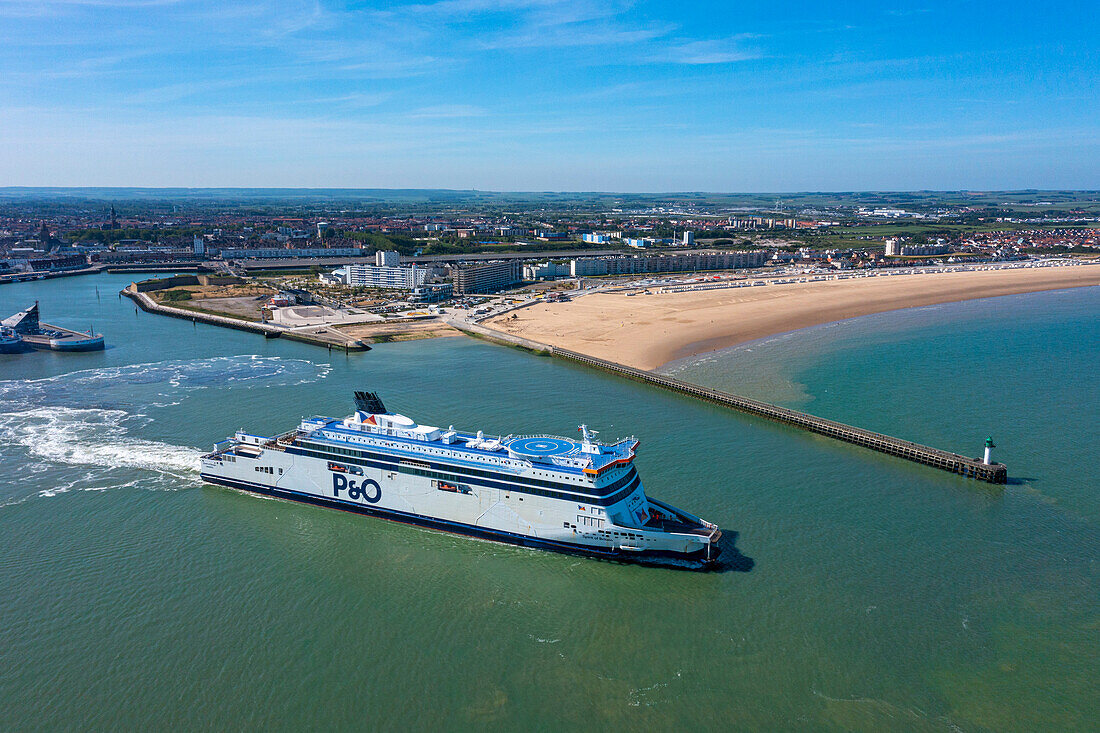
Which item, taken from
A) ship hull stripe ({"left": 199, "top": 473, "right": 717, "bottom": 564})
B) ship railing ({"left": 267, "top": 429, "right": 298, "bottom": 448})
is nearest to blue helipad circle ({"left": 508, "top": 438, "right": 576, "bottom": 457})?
ship hull stripe ({"left": 199, "top": 473, "right": 717, "bottom": 564})

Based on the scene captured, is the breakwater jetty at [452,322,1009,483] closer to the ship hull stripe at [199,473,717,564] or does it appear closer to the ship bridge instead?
the ship bridge

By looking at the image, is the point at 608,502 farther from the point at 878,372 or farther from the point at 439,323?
the point at 439,323

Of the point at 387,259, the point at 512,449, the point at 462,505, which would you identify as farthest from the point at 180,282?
the point at 512,449

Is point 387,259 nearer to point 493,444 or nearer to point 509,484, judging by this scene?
point 493,444

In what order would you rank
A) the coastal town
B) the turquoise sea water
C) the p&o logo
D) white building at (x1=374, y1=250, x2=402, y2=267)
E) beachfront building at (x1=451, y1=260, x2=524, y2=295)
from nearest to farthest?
the turquoise sea water → the p&o logo → the coastal town → beachfront building at (x1=451, y1=260, x2=524, y2=295) → white building at (x1=374, y1=250, x2=402, y2=267)

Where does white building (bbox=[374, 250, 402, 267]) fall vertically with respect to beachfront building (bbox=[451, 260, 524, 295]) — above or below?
above
